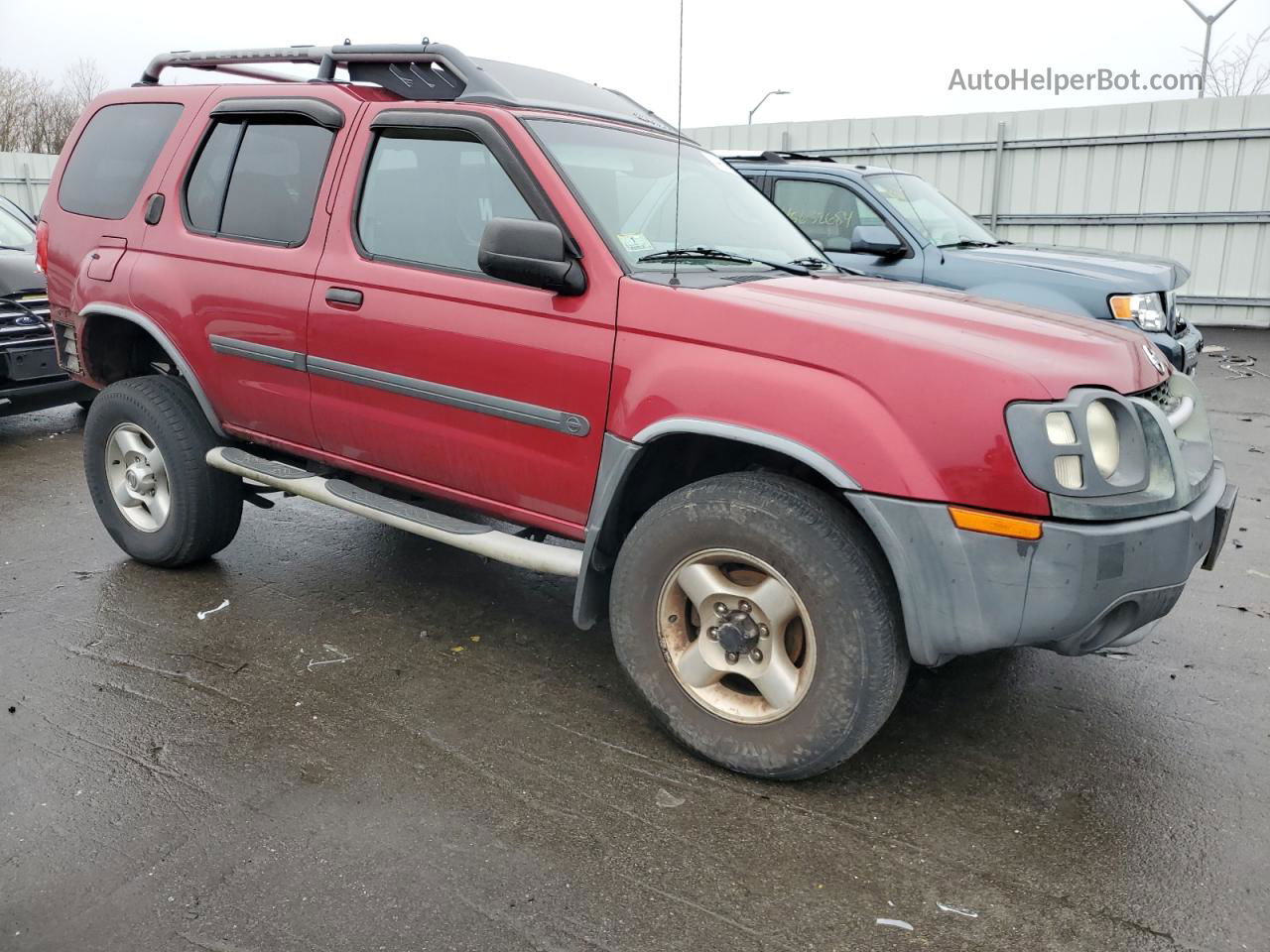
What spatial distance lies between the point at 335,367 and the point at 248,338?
0.51 meters

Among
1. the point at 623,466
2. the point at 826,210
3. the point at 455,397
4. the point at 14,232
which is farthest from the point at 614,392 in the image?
the point at 14,232

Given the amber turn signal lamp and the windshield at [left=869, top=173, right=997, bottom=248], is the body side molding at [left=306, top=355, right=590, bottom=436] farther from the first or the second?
the windshield at [left=869, top=173, right=997, bottom=248]

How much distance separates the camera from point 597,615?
3320 millimetres

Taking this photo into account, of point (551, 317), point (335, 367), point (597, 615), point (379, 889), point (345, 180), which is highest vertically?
point (345, 180)

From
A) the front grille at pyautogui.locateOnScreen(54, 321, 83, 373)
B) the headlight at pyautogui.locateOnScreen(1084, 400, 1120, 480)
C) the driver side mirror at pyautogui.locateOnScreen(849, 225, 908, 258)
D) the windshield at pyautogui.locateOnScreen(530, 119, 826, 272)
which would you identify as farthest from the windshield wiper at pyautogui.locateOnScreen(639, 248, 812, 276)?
the driver side mirror at pyautogui.locateOnScreen(849, 225, 908, 258)

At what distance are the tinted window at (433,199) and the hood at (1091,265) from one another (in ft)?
15.9

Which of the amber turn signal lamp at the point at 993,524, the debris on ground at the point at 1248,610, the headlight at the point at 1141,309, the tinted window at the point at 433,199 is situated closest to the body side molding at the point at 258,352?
the tinted window at the point at 433,199

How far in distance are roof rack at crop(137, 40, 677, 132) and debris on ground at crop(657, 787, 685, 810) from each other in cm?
237

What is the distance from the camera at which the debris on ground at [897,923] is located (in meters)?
2.37

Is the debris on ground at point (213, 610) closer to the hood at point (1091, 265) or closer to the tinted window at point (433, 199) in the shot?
the tinted window at point (433, 199)

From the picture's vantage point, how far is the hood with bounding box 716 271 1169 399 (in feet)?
8.50

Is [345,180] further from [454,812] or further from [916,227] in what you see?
[916,227]

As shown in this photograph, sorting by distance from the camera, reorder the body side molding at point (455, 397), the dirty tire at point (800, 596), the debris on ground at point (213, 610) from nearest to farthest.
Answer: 1. the dirty tire at point (800, 596)
2. the body side molding at point (455, 397)
3. the debris on ground at point (213, 610)

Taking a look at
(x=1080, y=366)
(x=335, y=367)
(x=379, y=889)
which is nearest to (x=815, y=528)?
(x=1080, y=366)
